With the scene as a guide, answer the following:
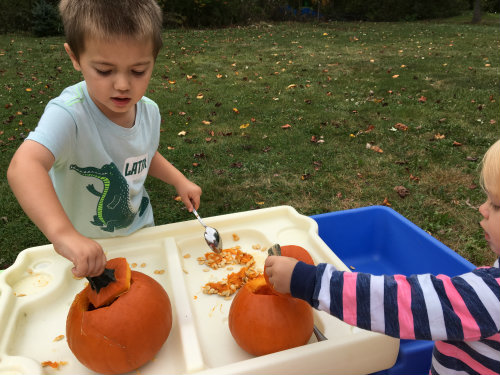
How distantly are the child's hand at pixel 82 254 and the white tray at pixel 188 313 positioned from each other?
260mm

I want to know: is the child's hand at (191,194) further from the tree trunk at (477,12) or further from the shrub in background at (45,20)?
the tree trunk at (477,12)

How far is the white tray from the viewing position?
92 cm

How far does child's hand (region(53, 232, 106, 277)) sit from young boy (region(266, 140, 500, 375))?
Result: 15.9 inches

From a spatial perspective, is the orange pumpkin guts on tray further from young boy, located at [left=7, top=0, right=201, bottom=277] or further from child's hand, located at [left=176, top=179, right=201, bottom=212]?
child's hand, located at [left=176, top=179, right=201, bottom=212]

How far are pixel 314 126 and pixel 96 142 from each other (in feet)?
8.55

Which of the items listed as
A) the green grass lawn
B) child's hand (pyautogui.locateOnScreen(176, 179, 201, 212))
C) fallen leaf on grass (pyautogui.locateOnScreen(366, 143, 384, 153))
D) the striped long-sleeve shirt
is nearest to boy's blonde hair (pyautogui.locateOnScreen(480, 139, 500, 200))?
the striped long-sleeve shirt

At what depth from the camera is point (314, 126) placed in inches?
143

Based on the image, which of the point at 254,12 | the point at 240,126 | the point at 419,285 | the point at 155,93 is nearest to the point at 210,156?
the point at 240,126

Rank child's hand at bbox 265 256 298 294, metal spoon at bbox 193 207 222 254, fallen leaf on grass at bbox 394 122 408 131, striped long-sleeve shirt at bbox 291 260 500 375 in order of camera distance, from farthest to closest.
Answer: fallen leaf on grass at bbox 394 122 408 131 → metal spoon at bbox 193 207 222 254 → child's hand at bbox 265 256 298 294 → striped long-sleeve shirt at bbox 291 260 500 375

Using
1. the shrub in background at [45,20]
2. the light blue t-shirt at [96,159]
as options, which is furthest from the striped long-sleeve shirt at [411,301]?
the shrub in background at [45,20]

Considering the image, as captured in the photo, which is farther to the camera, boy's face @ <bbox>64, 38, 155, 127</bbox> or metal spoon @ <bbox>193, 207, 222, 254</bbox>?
metal spoon @ <bbox>193, 207, 222, 254</bbox>

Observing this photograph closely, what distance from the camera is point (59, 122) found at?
115 cm

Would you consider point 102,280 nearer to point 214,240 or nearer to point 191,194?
point 214,240

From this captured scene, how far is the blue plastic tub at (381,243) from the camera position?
1.51 meters
